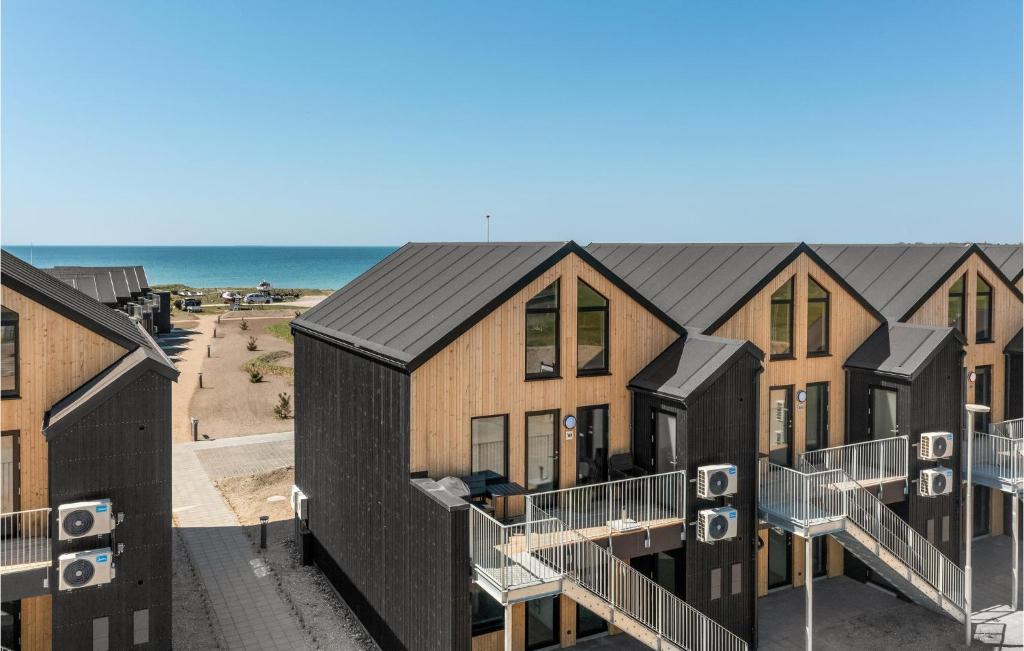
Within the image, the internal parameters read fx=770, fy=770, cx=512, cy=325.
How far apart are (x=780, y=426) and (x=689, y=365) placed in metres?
3.96

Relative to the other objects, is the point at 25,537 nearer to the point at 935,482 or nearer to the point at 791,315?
the point at 791,315

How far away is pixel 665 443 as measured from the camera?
16000 millimetres

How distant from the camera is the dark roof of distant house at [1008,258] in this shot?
23547mm

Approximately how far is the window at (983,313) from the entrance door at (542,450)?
13.7 meters

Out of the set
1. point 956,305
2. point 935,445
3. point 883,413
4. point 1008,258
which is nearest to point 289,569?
point 883,413

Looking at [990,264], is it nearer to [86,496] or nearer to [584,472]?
[584,472]

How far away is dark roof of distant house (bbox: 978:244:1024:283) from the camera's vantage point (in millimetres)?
23547

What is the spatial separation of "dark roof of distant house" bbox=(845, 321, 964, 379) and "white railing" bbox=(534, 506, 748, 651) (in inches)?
305

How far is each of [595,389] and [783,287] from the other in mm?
5610

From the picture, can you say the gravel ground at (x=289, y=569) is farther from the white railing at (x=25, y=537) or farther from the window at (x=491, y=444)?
the white railing at (x=25, y=537)

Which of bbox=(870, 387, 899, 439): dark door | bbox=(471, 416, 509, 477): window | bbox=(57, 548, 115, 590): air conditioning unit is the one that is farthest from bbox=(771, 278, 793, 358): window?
Result: bbox=(57, 548, 115, 590): air conditioning unit

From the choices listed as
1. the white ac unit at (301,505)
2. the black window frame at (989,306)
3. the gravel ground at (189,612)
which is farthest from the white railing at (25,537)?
the black window frame at (989,306)

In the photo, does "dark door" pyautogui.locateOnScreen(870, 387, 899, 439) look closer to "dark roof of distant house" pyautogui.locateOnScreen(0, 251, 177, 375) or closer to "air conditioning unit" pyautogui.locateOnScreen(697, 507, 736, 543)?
"air conditioning unit" pyautogui.locateOnScreen(697, 507, 736, 543)

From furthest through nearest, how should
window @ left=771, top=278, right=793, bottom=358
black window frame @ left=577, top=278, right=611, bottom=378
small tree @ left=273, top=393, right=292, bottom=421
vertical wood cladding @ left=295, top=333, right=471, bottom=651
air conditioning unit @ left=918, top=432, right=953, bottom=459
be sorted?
1. small tree @ left=273, top=393, right=292, bottom=421
2. window @ left=771, top=278, right=793, bottom=358
3. air conditioning unit @ left=918, top=432, right=953, bottom=459
4. black window frame @ left=577, top=278, right=611, bottom=378
5. vertical wood cladding @ left=295, top=333, right=471, bottom=651
